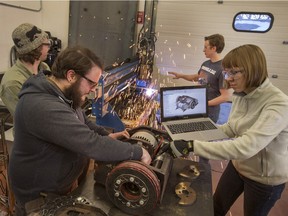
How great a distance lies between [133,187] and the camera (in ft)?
3.67

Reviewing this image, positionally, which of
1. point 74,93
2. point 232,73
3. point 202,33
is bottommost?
point 74,93

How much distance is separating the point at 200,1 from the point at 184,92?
2.61m

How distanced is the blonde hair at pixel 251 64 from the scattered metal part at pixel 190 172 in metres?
0.60

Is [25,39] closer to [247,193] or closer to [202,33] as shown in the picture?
[247,193]

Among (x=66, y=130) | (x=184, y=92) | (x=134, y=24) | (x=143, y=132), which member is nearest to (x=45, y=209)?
(x=66, y=130)

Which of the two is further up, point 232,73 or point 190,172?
point 232,73

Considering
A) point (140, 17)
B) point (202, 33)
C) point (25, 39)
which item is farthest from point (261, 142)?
point (140, 17)

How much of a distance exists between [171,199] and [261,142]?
0.57 m

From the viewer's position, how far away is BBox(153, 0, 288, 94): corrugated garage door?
3.88 metres

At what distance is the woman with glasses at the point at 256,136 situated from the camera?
1299mm

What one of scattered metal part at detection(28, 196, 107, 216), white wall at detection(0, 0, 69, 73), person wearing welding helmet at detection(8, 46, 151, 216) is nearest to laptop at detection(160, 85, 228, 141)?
person wearing welding helmet at detection(8, 46, 151, 216)

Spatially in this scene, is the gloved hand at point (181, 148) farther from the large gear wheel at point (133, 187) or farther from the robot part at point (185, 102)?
the robot part at point (185, 102)

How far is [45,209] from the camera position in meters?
1.00

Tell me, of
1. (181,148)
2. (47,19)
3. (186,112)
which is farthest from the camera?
(47,19)
